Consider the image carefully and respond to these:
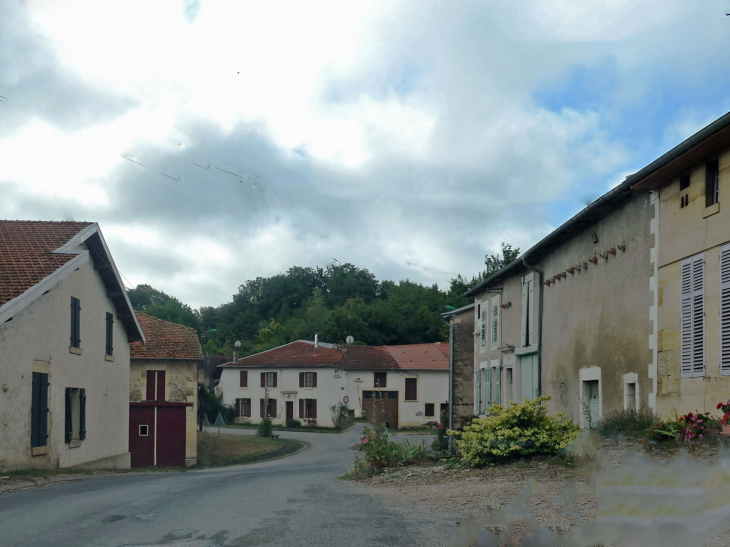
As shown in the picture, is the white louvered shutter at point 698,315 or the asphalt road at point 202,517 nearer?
the asphalt road at point 202,517

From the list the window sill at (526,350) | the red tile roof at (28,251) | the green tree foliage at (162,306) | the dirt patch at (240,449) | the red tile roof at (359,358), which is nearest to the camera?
the red tile roof at (28,251)

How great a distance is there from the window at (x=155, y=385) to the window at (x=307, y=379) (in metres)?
24.1

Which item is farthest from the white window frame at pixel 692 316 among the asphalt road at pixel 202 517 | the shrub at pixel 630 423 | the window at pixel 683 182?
the asphalt road at pixel 202 517

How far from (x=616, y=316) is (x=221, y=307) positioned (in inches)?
3375

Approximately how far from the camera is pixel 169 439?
2942cm

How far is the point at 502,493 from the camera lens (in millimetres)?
10609

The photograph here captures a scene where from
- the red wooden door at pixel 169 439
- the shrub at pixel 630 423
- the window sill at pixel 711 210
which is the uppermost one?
the window sill at pixel 711 210

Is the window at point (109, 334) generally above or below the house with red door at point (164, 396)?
above

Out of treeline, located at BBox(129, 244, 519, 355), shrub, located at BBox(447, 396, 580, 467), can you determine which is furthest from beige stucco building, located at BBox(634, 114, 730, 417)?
treeline, located at BBox(129, 244, 519, 355)

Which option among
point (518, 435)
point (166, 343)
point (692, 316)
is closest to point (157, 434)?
point (166, 343)

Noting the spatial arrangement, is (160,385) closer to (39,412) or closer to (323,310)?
(39,412)

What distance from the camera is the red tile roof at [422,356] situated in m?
56.9

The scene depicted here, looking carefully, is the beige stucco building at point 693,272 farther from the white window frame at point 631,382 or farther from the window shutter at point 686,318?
the white window frame at point 631,382

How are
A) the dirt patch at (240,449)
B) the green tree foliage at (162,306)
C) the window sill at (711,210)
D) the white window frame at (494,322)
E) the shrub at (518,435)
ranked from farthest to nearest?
the green tree foliage at (162,306) < the dirt patch at (240,449) < the white window frame at (494,322) < the shrub at (518,435) < the window sill at (711,210)
